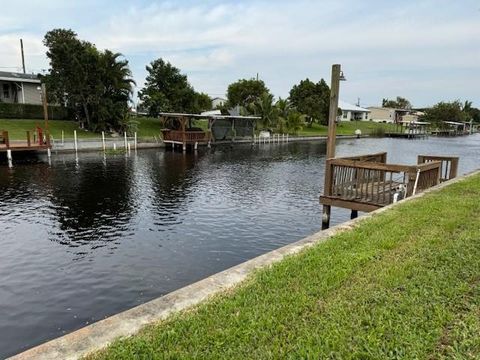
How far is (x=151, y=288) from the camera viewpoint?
7945 millimetres

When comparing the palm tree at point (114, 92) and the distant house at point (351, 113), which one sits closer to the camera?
the palm tree at point (114, 92)

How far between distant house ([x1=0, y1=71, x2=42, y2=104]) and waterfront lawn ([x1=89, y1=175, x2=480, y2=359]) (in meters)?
48.4

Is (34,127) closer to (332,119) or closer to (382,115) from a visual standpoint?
(332,119)

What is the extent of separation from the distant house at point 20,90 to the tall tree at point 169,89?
39.8 feet

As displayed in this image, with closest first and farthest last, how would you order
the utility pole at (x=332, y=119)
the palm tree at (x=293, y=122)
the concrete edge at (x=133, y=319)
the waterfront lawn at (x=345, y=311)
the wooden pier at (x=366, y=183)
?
the waterfront lawn at (x=345, y=311) → the concrete edge at (x=133, y=319) → the wooden pier at (x=366, y=183) → the utility pole at (x=332, y=119) → the palm tree at (x=293, y=122)

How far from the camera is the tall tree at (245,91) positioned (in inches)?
2525

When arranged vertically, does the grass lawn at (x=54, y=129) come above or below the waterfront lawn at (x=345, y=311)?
above

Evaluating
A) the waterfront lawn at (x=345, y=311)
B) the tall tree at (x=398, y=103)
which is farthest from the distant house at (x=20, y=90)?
the tall tree at (x=398, y=103)

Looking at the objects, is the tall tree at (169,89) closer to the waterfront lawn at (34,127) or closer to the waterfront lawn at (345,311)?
the waterfront lawn at (34,127)

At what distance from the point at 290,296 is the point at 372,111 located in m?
120

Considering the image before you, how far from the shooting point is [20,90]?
45062 mm

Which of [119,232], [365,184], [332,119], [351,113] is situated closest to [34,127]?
[119,232]

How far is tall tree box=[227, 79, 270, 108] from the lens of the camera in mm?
64125

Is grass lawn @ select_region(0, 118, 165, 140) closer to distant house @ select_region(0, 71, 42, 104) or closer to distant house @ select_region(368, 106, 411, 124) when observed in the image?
distant house @ select_region(0, 71, 42, 104)
